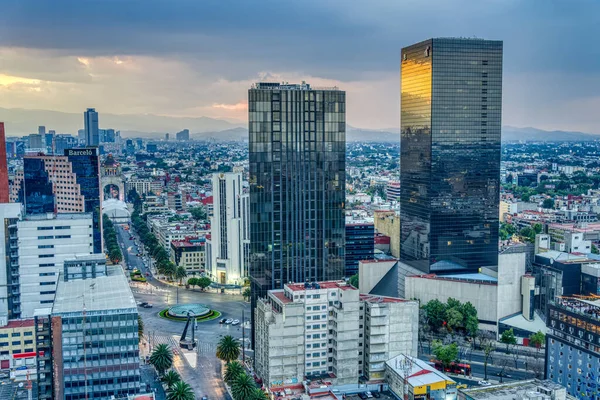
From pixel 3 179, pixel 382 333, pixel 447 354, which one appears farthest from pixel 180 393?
pixel 3 179

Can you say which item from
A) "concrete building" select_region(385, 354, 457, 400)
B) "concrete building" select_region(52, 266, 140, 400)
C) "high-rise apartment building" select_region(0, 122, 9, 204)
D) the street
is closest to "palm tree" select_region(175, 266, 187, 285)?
the street

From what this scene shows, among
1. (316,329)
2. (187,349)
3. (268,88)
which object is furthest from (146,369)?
(268,88)

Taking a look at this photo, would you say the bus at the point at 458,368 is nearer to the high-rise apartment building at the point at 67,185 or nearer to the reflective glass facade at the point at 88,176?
the high-rise apartment building at the point at 67,185

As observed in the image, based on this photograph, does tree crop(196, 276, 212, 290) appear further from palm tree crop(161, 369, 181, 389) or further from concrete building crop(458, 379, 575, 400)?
concrete building crop(458, 379, 575, 400)

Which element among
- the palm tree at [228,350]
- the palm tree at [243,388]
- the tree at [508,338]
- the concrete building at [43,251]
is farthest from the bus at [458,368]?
the concrete building at [43,251]

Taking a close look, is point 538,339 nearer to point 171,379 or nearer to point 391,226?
point 171,379

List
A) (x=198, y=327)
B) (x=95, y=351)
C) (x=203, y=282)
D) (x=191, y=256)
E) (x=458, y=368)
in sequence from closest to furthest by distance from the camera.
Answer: (x=95, y=351) → (x=458, y=368) → (x=198, y=327) → (x=203, y=282) → (x=191, y=256)

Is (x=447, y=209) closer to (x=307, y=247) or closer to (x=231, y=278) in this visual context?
(x=307, y=247)
